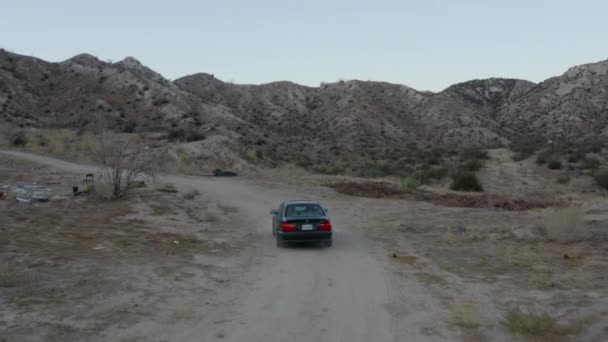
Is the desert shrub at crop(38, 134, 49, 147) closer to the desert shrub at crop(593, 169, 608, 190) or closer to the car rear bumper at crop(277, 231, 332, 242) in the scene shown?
the car rear bumper at crop(277, 231, 332, 242)

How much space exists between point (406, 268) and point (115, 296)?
22.6 feet

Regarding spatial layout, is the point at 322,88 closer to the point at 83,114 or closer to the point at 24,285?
the point at 83,114

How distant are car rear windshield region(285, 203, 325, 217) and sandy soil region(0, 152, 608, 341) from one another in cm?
109

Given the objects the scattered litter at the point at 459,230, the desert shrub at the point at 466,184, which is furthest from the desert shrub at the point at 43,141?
the scattered litter at the point at 459,230

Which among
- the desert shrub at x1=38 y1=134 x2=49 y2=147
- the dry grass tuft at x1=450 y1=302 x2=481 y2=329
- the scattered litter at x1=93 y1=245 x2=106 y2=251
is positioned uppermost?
the desert shrub at x1=38 y1=134 x2=49 y2=147

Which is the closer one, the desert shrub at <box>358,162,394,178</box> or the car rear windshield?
the car rear windshield

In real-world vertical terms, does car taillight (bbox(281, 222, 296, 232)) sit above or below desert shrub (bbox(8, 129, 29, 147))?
below

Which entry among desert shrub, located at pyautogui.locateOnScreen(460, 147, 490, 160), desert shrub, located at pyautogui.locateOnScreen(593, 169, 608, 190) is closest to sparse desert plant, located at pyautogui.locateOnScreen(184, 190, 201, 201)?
desert shrub, located at pyautogui.locateOnScreen(593, 169, 608, 190)

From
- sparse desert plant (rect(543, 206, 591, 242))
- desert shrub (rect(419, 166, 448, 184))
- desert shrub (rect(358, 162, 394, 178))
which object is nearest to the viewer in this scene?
sparse desert plant (rect(543, 206, 591, 242))

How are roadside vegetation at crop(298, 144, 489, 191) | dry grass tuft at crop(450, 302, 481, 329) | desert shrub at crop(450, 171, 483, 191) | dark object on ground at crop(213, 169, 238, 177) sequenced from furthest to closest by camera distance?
1. dark object on ground at crop(213, 169, 238, 177)
2. roadside vegetation at crop(298, 144, 489, 191)
3. desert shrub at crop(450, 171, 483, 191)
4. dry grass tuft at crop(450, 302, 481, 329)

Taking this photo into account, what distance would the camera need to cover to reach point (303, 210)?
1783 centimetres

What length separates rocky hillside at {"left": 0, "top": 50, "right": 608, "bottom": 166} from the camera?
235 feet

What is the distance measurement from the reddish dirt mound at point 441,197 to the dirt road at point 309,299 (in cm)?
1001

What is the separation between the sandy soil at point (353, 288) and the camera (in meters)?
9.04
